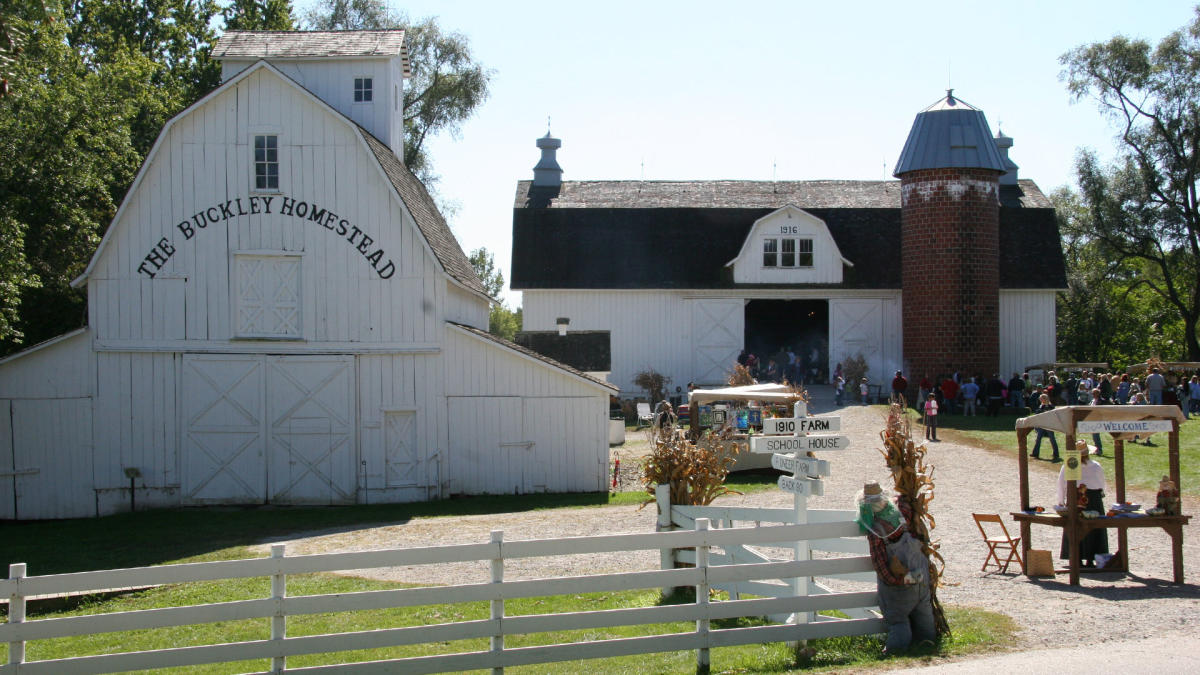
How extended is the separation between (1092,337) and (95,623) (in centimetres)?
5111

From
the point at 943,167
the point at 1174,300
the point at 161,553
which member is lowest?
the point at 161,553

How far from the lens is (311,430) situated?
22.1m

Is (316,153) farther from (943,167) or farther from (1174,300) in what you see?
(1174,300)

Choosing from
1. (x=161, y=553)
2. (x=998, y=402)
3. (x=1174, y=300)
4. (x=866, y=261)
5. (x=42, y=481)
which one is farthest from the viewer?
(x=1174, y=300)

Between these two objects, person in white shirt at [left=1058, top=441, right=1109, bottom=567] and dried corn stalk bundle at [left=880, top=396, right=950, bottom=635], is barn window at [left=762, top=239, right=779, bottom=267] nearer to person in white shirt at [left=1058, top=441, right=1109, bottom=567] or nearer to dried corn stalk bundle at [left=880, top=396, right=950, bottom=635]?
person in white shirt at [left=1058, top=441, right=1109, bottom=567]

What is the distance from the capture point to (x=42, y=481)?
21.8 metres

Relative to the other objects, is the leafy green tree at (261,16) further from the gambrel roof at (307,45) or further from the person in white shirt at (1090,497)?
the person in white shirt at (1090,497)

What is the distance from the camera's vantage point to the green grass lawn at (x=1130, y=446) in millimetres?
20478

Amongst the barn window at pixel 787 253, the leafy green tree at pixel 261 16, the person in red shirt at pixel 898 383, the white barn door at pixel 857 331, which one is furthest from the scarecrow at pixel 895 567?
the leafy green tree at pixel 261 16

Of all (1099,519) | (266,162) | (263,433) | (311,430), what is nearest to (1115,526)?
(1099,519)

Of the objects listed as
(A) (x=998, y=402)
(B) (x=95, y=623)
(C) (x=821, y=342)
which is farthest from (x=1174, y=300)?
(B) (x=95, y=623)

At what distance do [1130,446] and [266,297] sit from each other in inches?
764

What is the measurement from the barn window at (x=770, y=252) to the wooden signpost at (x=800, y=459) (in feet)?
92.5

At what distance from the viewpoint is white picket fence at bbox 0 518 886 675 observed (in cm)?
777
